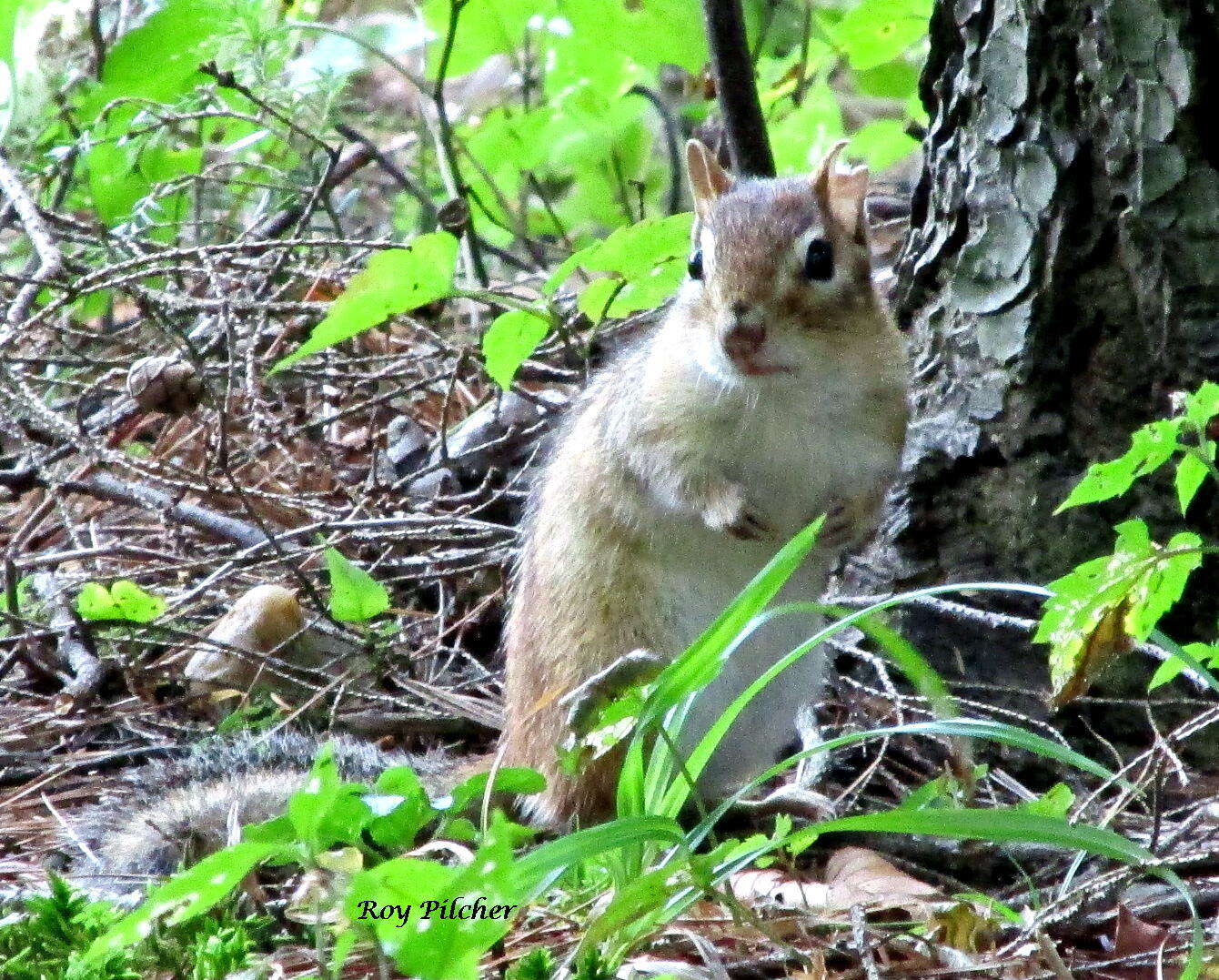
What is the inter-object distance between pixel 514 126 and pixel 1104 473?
269 cm

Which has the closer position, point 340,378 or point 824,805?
point 824,805

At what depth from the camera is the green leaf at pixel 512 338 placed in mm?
2951

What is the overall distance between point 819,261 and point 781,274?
10 cm

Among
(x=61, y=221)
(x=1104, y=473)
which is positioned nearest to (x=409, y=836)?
(x=1104, y=473)

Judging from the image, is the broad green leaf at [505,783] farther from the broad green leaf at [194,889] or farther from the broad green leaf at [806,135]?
the broad green leaf at [806,135]

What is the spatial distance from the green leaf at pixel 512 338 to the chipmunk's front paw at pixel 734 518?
1.61 ft

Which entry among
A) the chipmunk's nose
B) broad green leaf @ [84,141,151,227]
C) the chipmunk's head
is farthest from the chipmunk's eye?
broad green leaf @ [84,141,151,227]

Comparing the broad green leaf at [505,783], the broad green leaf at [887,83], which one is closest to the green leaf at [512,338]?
the broad green leaf at [505,783]

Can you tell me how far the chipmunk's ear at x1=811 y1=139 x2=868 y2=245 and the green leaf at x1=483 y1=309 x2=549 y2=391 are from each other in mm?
593

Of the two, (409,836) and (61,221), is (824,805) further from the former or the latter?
(61,221)

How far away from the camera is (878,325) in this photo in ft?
9.29

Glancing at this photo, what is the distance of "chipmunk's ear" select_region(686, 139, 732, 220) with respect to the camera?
2.89 meters

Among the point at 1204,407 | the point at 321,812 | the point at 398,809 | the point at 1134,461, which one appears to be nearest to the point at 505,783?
the point at 398,809

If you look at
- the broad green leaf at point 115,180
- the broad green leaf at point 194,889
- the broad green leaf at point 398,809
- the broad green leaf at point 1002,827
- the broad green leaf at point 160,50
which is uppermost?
the broad green leaf at point 160,50
